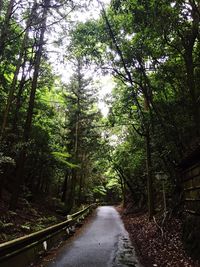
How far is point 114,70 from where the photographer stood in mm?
15367

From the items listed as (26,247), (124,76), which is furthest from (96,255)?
(124,76)

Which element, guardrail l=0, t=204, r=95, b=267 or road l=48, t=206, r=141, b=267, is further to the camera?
road l=48, t=206, r=141, b=267

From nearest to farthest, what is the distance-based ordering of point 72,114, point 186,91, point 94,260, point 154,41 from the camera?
point 94,260 < point 154,41 < point 186,91 < point 72,114

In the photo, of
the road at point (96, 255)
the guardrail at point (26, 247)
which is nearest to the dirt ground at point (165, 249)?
the road at point (96, 255)

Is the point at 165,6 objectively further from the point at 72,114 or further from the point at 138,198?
the point at 138,198

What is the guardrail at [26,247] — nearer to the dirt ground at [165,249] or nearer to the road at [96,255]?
the road at [96,255]

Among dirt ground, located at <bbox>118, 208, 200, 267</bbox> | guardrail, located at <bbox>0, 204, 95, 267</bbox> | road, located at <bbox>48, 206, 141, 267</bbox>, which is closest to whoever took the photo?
guardrail, located at <bbox>0, 204, 95, 267</bbox>

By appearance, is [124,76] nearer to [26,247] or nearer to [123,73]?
[123,73]

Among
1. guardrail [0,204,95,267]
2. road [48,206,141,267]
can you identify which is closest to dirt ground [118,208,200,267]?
road [48,206,141,267]

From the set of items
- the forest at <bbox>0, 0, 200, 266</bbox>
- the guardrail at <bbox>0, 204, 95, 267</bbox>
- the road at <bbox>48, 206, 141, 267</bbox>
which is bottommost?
the road at <bbox>48, 206, 141, 267</bbox>

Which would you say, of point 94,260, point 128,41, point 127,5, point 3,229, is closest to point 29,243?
point 94,260

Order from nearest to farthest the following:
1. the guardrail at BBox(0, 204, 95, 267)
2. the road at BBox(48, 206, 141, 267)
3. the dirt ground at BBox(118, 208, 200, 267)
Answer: the guardrail at BBox(0, 204, 95, 267), the road at BBox(48, 206, 141, 267), the dirt ground at BBox(118, 208, 200, 267)

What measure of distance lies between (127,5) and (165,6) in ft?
4.95

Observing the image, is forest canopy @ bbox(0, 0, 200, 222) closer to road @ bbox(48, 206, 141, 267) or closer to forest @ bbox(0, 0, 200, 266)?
forest @ bbox(0, 0, 200, 266)
